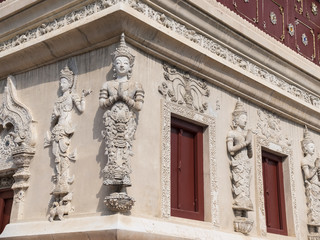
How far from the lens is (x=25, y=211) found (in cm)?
895

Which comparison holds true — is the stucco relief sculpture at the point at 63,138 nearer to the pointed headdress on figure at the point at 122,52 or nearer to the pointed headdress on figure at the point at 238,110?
the pointed headdress on figure at the point at 122,52

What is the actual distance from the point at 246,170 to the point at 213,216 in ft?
4.62

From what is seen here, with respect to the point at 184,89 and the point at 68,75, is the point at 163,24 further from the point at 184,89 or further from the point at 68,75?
the point at 68,75

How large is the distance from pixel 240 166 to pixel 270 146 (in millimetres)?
1704

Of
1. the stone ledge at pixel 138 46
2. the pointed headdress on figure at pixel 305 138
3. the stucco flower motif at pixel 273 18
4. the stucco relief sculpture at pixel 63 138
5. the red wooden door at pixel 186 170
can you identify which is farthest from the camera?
the stucco flower motif at pixel 273 18

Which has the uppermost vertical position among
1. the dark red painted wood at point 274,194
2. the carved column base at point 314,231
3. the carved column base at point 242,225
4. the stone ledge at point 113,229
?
the dark red painted wood at point 274,194

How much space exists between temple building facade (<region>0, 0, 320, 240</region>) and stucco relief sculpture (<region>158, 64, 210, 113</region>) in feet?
0.08

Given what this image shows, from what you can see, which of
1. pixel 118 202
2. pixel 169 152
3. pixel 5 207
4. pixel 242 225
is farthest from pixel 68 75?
pixel 242 225

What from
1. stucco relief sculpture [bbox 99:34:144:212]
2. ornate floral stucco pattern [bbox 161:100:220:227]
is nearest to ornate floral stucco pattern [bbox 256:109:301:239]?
ornate floral stucco pattern [bbox 161:100:220:227]

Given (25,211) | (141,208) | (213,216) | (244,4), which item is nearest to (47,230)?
(25,211)

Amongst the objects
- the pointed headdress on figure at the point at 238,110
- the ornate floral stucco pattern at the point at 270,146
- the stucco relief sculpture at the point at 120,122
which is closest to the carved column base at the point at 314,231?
the ornate floral stucco pattern at the point at 270,146

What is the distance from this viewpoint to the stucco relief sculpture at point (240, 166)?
9.77 metres

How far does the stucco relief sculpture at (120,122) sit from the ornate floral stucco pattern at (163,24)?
2.84ft

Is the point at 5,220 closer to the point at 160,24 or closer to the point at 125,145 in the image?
the point at 125,145
